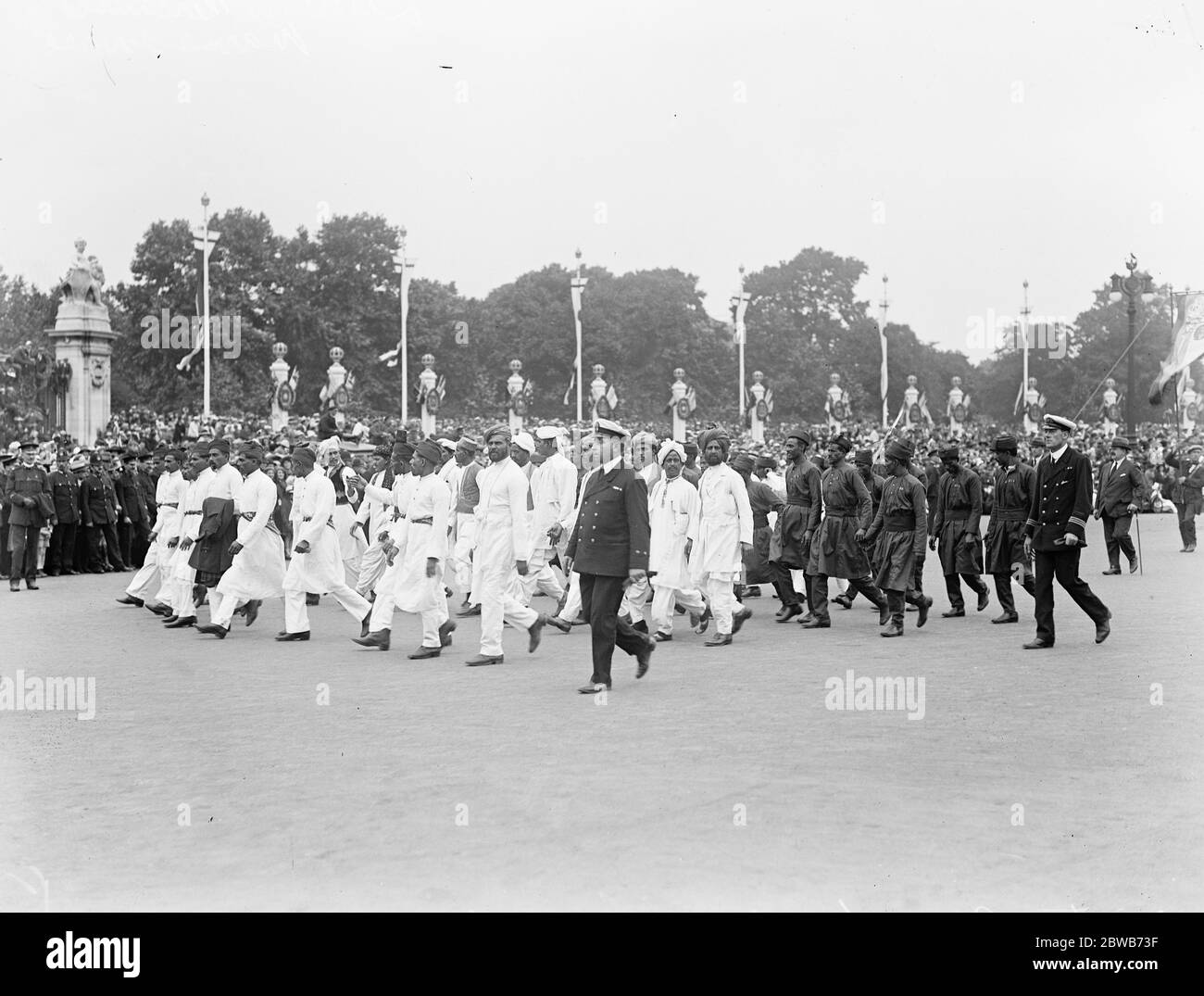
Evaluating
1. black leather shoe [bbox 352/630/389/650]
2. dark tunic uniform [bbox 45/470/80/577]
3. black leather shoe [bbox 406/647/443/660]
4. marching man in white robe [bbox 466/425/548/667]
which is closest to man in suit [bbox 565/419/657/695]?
marching man in white robe [bbox 466/425/548/667]

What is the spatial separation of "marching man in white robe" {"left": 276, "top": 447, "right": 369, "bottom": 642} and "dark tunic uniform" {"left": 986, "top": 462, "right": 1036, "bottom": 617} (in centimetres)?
649

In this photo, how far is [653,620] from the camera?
Result: 13773 mm

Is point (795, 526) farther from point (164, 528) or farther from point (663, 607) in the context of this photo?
point (164, 528)

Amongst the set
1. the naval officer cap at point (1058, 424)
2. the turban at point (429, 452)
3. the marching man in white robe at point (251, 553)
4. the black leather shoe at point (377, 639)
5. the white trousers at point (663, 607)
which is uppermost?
the naval officer cap at point (1058, 424)

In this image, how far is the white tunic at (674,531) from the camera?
13.8 meters

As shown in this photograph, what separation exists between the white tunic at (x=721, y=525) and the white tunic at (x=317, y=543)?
135 inches

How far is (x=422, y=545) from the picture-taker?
12.6 meters

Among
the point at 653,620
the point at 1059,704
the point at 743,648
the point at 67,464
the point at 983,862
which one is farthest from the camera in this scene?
the point at 67,464

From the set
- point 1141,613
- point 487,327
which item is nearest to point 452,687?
point 1141,613

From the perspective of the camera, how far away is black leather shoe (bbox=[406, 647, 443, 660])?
39.7ft

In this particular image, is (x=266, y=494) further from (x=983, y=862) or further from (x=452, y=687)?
(x=983, y=862)

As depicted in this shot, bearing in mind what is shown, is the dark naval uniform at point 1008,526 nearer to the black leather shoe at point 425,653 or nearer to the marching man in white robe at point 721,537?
the marching man in white robe at point 721,537

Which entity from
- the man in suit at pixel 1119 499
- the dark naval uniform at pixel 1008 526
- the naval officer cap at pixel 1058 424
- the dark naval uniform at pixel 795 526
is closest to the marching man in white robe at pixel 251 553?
the dark naval uniform at pixel 795 526

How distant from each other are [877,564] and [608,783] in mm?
7603
